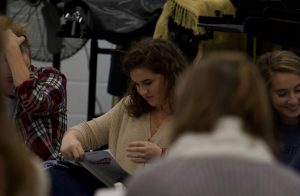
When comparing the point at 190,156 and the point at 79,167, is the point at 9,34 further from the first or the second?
the point at 190,156

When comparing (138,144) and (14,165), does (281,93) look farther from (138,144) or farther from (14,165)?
(14,165)

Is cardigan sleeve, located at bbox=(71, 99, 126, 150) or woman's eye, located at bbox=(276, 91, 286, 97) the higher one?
woman's eye, located at bbox=(276, 91, 286, 97)

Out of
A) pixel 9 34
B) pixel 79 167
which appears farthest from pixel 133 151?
pixel 9 34

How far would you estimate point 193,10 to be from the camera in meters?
3.56

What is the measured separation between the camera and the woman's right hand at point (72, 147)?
2.93 metres

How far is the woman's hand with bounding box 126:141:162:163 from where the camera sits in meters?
2.77

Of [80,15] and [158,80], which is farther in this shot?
[80,15]

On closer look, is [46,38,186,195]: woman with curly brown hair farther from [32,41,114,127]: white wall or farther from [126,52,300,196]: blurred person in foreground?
[32,41,114,127]: white wall

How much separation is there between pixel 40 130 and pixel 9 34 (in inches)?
14.4

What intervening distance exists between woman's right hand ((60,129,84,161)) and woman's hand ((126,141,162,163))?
22 centimetres

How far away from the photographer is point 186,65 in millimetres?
3055

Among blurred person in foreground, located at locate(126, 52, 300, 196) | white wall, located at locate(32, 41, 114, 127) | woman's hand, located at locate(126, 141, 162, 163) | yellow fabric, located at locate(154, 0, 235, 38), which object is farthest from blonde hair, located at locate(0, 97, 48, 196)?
white wall, located at locate(32, 41, 114, 127)

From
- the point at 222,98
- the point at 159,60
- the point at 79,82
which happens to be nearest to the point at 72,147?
the point at 159,60

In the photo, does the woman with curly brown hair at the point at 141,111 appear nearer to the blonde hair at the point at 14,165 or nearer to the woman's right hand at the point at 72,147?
the woman's right hand at the point at 72,147
